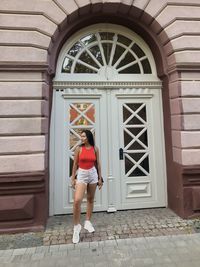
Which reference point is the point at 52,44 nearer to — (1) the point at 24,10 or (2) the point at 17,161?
(1) the point at 24,10

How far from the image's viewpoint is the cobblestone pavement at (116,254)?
331 cm

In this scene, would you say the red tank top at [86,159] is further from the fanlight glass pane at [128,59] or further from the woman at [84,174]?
the fanlight glass pane at [128,59]

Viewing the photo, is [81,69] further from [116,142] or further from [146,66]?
[116,142]

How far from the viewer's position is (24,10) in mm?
4645

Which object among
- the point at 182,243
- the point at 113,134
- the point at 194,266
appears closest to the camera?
the point at 194,266

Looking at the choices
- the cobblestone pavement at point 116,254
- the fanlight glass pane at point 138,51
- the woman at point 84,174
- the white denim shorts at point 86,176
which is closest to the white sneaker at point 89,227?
the woman at point 84,174

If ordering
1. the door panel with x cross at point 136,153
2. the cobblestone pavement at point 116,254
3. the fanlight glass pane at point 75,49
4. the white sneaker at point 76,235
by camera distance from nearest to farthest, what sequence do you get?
the cobblestone pavement at point 116,254 < the white sneaker at point 76,235 < the door panel with x cross at point 136,153 < the fanlight glass pane at point 75,49

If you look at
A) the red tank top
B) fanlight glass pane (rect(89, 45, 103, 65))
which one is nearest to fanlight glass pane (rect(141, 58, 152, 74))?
fanlight glass pane (rect(89, 45, 103, 65))

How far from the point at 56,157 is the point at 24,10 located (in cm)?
298

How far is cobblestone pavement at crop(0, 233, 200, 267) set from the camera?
3314mm

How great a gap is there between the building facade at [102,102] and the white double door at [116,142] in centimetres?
2

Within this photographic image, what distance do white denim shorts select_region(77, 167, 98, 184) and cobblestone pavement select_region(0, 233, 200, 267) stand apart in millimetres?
979

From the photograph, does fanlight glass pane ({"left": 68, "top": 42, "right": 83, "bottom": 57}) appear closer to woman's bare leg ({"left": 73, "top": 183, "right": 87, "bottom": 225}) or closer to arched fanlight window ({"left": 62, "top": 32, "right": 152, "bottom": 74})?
arched fanlight window ({"left": 62, "top": 32, "right": 152, "bottom": 74})

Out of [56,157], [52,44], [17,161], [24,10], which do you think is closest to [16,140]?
[17,161]
